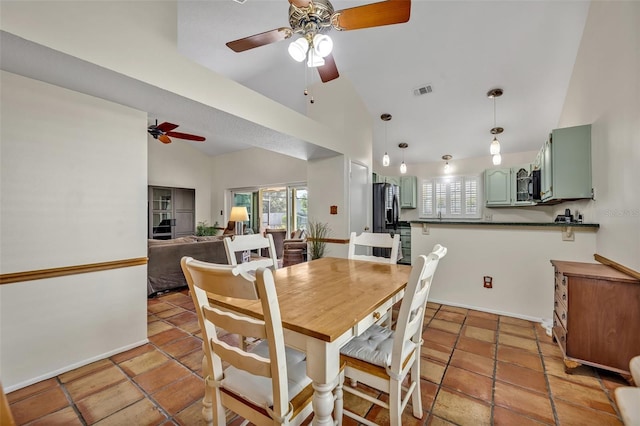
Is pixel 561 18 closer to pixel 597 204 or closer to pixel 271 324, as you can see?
pixel 597 204

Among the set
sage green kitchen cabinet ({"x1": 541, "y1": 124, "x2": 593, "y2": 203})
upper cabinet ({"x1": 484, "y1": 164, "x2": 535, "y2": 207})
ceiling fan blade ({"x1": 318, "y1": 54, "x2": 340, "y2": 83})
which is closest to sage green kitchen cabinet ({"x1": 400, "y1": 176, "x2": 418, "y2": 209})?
upper cabinet ({"x1": 484, "y1": 164, "x2": 535, "y2": 207})

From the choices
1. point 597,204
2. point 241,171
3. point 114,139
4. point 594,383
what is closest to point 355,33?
point 114,139

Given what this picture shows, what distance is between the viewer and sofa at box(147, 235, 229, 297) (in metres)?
3.58

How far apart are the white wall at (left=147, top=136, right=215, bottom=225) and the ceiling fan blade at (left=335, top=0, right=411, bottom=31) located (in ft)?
20.8

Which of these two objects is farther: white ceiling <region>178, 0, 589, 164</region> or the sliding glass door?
the sliding glass door

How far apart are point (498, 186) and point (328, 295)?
210 inches

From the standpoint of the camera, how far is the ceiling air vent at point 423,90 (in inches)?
150

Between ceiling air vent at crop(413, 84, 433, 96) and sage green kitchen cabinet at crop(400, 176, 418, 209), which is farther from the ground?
ceiling air vent at crop(413, 84, 433, 96)

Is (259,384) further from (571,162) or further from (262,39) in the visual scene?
(571,162)

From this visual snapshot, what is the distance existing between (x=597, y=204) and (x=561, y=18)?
6.25 ft

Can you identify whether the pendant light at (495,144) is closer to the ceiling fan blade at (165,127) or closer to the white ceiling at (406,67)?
the white ceiling at (406,67)

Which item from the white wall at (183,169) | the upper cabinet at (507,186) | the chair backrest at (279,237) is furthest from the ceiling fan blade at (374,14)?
the white wall at (183,169)

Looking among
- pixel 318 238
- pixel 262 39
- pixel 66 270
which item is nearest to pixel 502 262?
pixel 318 238

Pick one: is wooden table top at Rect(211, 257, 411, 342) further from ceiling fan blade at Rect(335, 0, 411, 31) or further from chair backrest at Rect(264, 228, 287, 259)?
chair backrest at Rect(264, 228, 287, 259)
